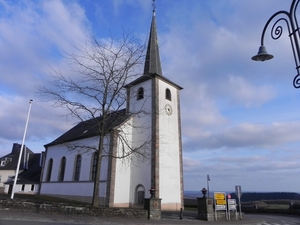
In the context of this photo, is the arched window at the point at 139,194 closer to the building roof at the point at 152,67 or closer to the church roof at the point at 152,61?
the building roof at the point at 152,67

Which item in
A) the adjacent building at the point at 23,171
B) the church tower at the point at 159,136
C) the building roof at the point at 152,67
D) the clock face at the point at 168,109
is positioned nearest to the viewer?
the church tower at the point at 159,136

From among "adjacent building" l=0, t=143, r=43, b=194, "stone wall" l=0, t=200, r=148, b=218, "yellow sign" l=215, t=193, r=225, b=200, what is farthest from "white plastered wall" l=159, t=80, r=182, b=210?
"adjacent building" l=0, t=143, r=43, b=194

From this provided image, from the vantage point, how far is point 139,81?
2711cm

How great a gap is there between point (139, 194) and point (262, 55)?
18924mm

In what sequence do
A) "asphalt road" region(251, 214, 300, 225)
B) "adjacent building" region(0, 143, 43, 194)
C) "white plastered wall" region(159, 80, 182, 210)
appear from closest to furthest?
"asphalt road" region(251, 214, 300, 225) < "white plastered wall" region(159, 80, 182, 210) < "adjacent building" region(0, 143, 43, 194)

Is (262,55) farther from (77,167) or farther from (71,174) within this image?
(71,174)

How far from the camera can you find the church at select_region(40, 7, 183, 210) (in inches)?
874

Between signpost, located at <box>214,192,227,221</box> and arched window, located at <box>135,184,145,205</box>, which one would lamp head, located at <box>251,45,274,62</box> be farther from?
arched window, located at <box>135,184,145,205</box>

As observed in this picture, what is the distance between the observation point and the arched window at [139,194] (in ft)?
74.0

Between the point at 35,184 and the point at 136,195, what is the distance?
61.3ft

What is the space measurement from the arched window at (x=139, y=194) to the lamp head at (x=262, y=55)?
59.6 ft

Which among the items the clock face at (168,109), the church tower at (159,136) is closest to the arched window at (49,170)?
the church tower at (159,136)

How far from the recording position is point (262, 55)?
269 inches

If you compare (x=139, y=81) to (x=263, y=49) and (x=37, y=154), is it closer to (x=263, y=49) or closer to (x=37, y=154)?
(x=263, y=49)
